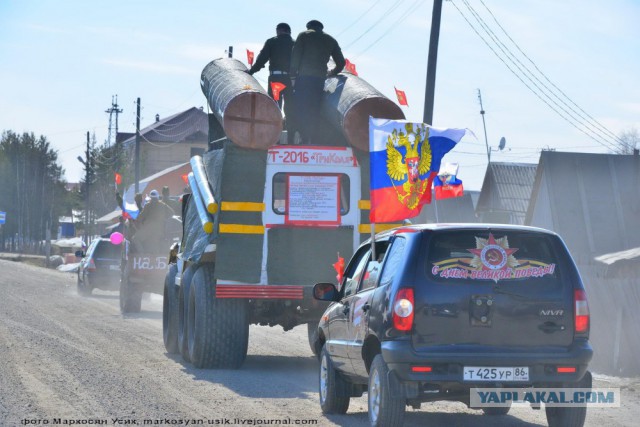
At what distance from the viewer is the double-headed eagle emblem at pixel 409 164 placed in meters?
10.4

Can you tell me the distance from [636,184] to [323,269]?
15778 mm

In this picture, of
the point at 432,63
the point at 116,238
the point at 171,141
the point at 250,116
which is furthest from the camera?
the point at 171,141

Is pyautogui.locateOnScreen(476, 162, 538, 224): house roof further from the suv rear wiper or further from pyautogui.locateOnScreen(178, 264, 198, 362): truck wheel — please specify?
the suv rear wiper

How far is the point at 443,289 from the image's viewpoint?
8.13m

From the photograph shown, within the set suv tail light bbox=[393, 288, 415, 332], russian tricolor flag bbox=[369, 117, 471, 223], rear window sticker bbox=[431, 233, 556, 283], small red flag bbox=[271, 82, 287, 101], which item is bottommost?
suv tail light bbox=[393, 288, 415, 332]

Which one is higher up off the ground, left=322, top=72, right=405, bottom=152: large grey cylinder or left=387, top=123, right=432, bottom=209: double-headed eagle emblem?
left=322, top=72, right=405, bottom=152: large grey cylinder

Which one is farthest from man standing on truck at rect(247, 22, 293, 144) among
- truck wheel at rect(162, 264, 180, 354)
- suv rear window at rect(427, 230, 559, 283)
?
suv rear window at rect(427, 230, 559, 283)

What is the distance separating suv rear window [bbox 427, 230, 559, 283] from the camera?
820 cm

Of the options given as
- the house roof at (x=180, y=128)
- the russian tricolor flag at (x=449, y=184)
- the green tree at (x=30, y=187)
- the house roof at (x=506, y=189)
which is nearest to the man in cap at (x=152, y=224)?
the russian tricolor flag at (x=449, y=184)

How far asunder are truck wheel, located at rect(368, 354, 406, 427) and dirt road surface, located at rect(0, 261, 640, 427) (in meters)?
0.94

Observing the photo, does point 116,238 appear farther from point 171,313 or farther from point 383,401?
point 383,401

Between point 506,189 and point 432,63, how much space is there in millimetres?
27808

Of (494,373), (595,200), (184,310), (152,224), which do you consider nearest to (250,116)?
(184,310)

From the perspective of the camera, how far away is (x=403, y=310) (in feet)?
26.6
